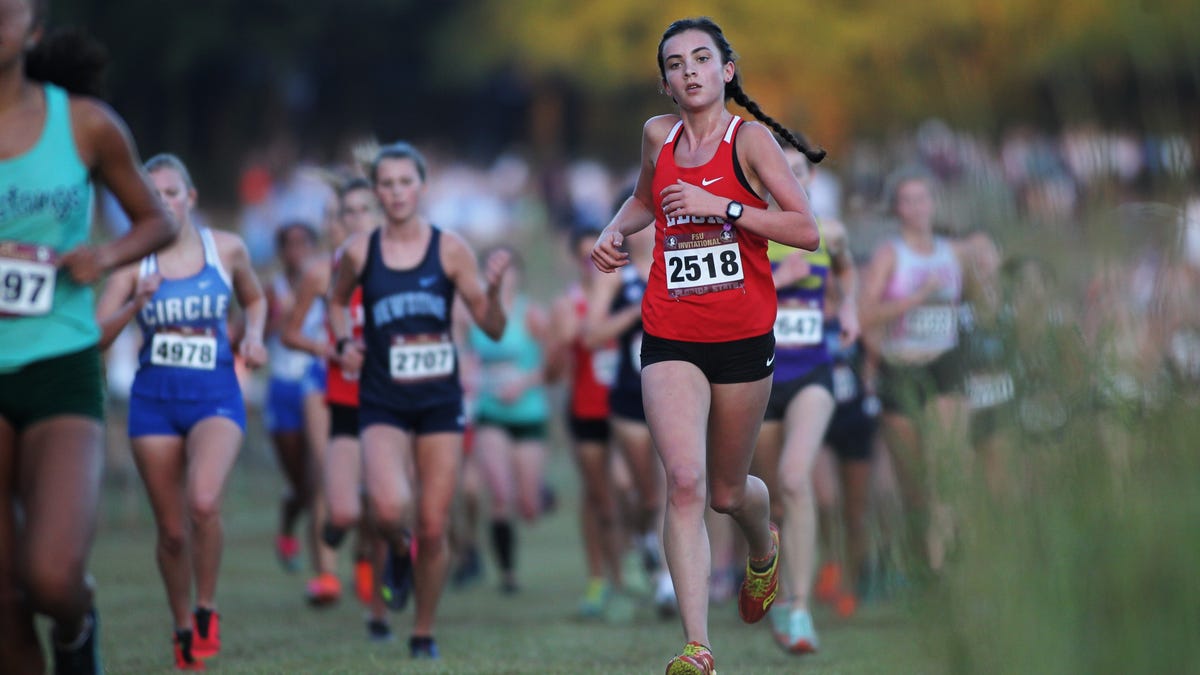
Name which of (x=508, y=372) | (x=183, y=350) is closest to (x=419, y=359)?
(x=183, y=350)

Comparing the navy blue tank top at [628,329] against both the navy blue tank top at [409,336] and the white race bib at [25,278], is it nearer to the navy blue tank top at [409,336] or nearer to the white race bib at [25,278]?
the navy blue tank top at [409,336]

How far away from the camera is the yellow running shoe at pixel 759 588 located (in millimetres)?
7062

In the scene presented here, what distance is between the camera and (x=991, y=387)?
4418 millimetres

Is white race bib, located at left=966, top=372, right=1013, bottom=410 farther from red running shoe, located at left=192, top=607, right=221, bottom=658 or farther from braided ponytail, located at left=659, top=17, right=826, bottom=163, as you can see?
red running shoe, located at left=192, top=607, right=221, bottom=658

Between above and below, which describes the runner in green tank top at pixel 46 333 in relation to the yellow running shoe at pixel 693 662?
above

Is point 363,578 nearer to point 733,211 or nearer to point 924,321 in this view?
point 924,321

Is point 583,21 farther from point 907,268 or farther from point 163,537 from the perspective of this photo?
point 163,537

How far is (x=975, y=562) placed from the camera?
164 inches

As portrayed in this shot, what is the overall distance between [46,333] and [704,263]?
8.02 ft

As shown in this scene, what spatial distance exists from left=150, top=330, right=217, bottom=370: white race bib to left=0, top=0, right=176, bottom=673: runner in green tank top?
2.99 meters

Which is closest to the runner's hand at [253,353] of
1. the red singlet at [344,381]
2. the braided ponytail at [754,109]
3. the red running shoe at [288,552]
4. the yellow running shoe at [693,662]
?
the red singlet at [344,381]

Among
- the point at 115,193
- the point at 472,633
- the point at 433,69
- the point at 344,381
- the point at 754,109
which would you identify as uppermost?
the point at 433,69

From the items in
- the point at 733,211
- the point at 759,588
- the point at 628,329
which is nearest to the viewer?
the point at 733,211

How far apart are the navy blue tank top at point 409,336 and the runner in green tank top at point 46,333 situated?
3264 mm
